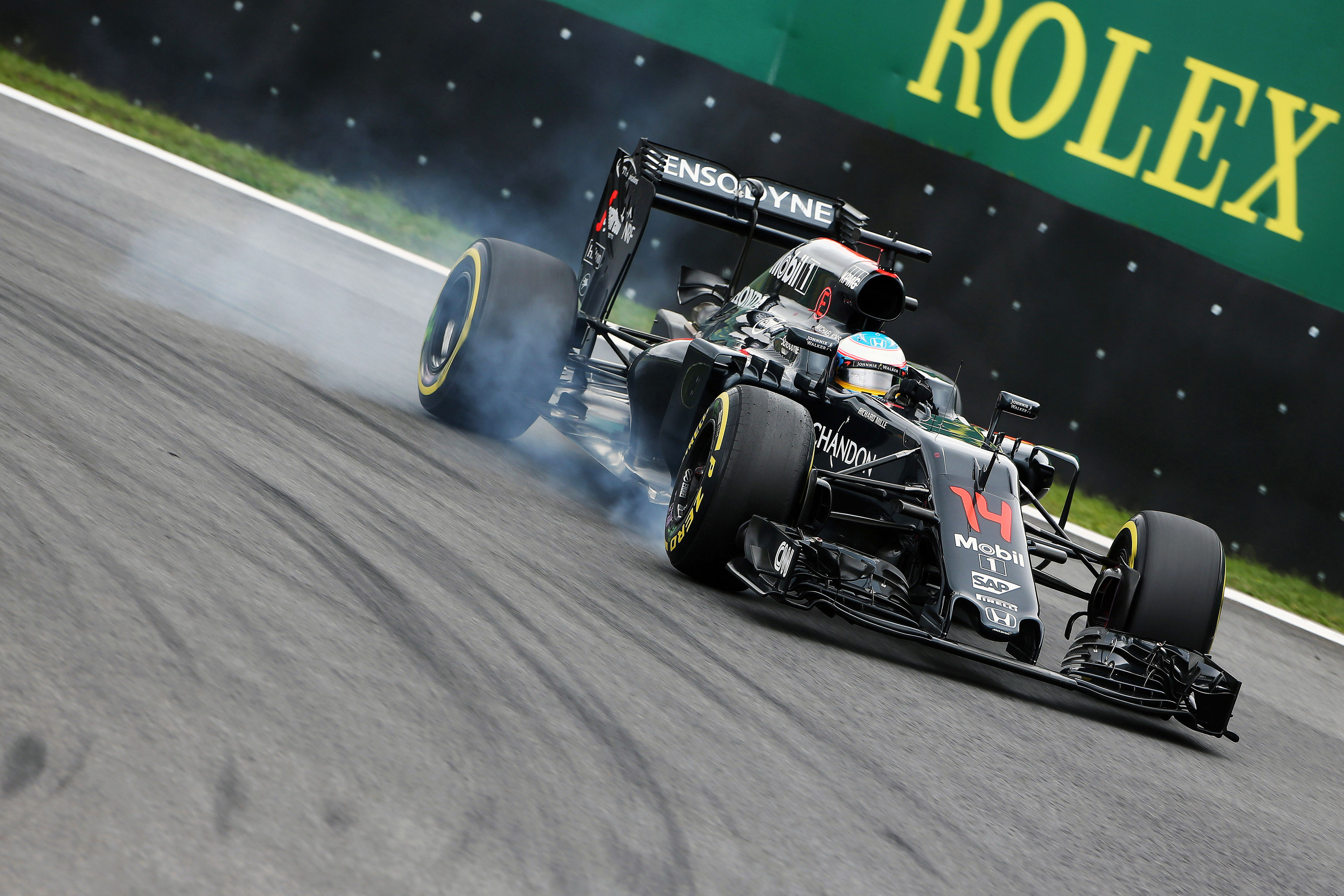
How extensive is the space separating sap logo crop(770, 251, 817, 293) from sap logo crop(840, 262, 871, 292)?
217 mm

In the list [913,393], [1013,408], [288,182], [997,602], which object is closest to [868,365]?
[913,393]

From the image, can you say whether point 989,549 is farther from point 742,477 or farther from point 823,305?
point 823,305

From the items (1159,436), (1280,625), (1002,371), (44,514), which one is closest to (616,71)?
(1002,371)

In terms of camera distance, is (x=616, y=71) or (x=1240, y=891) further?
(x=616, y=71)

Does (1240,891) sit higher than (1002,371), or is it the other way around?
(1002,371)

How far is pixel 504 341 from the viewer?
622cm

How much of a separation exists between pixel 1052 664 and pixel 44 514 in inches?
149

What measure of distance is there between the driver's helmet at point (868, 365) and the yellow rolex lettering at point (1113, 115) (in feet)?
14.3

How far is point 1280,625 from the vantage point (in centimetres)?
761

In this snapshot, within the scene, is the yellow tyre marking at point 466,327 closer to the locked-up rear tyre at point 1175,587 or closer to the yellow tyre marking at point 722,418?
the yellow tyre marking at point 722,418

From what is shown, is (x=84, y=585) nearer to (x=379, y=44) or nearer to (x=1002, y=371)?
(x=1002, y=371)

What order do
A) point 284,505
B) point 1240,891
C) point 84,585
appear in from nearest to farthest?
1. point 84,585
2. point 1240,891
3. point 284,505

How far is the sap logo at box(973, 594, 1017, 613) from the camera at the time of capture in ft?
14.9

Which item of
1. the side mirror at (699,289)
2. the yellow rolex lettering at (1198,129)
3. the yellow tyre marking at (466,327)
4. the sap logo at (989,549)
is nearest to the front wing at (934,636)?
the sap logo at (989,549)
